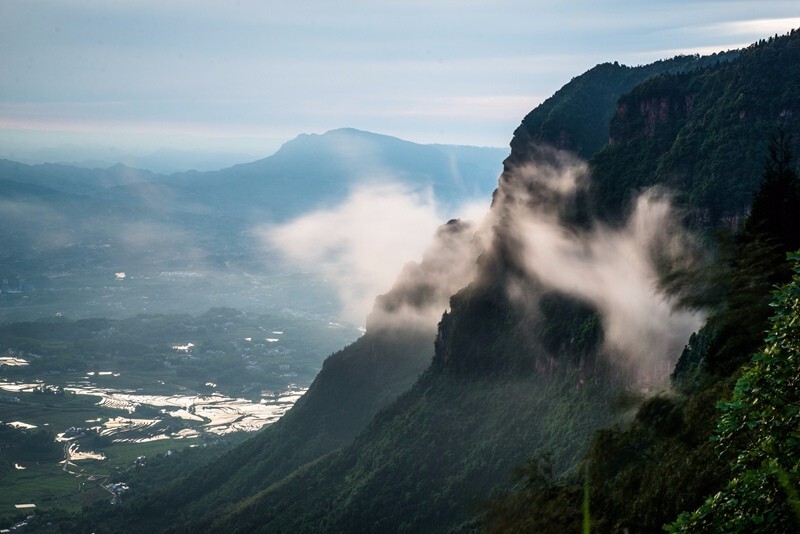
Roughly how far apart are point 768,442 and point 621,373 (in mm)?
105292

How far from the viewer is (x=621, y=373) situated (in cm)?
12862

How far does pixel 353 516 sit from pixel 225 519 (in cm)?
5020

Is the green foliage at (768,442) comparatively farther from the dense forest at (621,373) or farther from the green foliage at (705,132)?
the green foliage at (705,132)

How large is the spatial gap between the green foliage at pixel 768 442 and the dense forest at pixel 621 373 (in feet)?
0.27

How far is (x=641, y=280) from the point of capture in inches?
5217

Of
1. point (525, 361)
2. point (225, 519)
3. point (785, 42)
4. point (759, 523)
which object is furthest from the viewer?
point (225, 519)

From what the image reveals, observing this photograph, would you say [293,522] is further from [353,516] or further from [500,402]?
[500,402]

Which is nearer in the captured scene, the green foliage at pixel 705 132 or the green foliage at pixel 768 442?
the green foliage at pixel 768 442

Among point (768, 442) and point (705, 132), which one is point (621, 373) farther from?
point (768, 442)

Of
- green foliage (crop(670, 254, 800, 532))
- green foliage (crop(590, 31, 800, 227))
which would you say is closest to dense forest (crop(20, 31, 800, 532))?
green foliage (crop(670, 254, 800, 532))

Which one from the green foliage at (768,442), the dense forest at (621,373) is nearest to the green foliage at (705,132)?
the dense forest at (621,373)

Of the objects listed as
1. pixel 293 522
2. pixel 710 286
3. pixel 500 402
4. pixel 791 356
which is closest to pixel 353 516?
pixel 293 522

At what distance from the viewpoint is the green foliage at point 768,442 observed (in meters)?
25.6

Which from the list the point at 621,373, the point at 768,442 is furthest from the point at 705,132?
the point at 768,442
